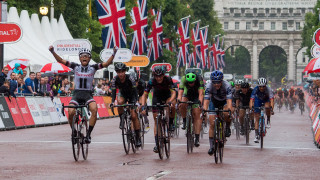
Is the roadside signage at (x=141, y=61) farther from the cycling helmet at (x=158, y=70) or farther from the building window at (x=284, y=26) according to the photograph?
the building window at (x=284, y=26)

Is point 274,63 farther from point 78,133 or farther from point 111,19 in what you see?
point 78,133

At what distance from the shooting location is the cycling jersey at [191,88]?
17939 millimetres

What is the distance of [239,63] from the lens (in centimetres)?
17962

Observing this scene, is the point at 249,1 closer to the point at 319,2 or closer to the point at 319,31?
the point at 319,2

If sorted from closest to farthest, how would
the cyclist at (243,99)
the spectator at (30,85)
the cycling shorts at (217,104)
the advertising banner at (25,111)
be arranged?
1. the cycling shorts at (217,104)
2. the cyclist at (243,99)
3. the advertising banner at (25,111)
4. the spectator at (30,85)

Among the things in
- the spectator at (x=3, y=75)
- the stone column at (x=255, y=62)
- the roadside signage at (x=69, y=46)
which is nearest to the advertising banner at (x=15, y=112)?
the spectator at (x=3, y=75)

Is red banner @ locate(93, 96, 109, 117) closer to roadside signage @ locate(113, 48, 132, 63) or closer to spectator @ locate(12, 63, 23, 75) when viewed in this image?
roadside signage @ locate(113, 48, 132, 63)

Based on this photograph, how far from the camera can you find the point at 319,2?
84.6 meters

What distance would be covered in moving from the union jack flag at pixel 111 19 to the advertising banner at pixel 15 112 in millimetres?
9723

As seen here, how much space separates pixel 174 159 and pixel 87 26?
35.8 m

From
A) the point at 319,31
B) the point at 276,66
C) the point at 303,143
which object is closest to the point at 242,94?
the point at 303,143

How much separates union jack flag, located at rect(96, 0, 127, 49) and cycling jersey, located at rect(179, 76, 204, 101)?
54.6ft

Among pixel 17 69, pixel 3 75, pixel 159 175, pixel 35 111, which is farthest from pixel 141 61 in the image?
pixel 159 175

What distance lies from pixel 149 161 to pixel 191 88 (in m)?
3.82
